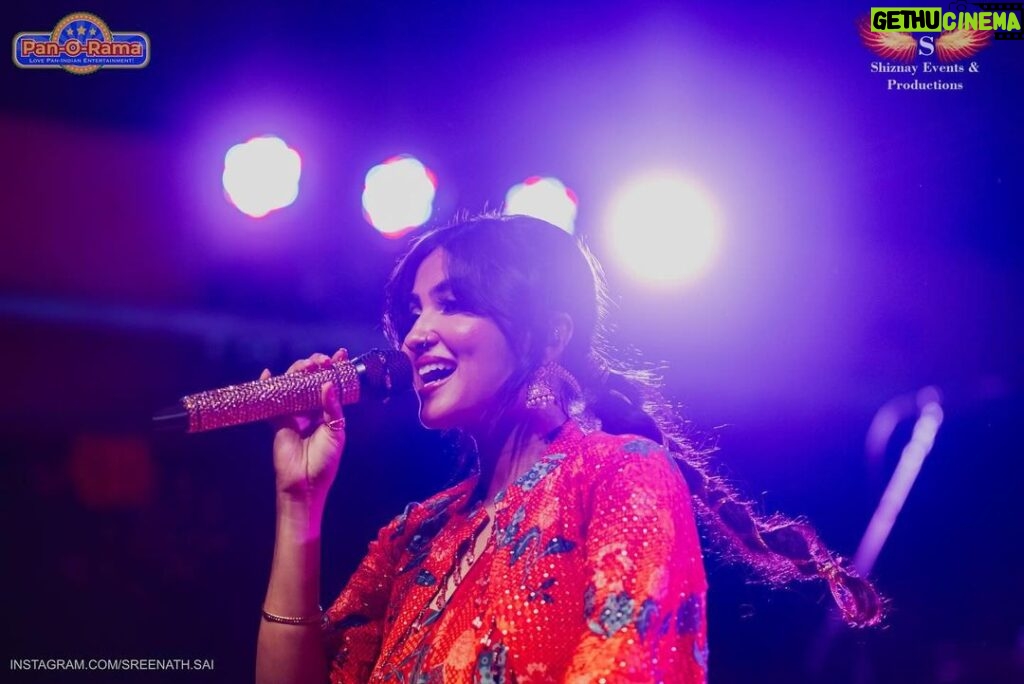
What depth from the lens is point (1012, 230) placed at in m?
2.03

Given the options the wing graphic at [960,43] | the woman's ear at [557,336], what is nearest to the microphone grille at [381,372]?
the woman's ear at [557,336]

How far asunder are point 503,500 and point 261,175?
1.24 m

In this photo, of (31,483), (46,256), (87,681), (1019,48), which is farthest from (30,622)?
(1019,48)

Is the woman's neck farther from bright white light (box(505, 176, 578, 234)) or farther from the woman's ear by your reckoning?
bright white light (box(505, 176, 578, 234))

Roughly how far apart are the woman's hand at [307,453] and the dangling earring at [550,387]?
1.18 ft

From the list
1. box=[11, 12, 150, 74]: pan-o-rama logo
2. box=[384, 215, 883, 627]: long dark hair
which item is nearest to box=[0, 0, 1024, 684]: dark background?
box=[11, 12, 150, 74]: pan-o-rama logo

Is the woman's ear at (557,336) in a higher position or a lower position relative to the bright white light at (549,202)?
lower

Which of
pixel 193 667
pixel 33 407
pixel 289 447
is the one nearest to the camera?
pixel 289 447

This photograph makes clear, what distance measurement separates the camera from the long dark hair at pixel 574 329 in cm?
155

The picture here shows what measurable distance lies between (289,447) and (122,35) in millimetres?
1370

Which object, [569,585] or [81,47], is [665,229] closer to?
[569,585]

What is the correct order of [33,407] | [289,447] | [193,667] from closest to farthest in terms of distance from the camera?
[289,447] < [193,667] < [33,407]

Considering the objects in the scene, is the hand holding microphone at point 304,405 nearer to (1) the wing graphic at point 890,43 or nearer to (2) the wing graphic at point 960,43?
(1) the wing graphic at point 890,43

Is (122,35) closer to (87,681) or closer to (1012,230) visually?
(87,681)
